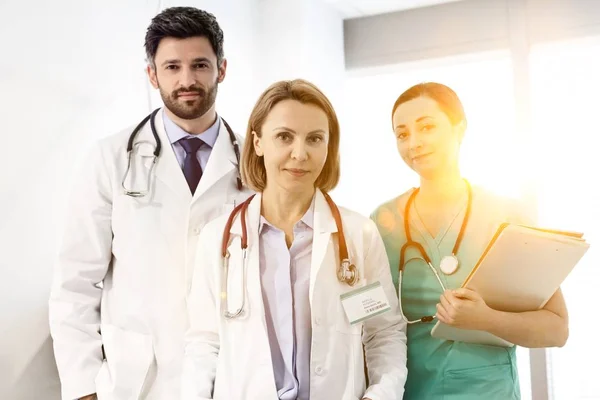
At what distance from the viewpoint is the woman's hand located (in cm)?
164

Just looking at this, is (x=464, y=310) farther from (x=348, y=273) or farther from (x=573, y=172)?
(x=573, y=172)

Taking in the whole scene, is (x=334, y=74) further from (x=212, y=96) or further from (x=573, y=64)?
(x=212, y=96)

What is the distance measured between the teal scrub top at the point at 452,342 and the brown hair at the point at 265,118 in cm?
33

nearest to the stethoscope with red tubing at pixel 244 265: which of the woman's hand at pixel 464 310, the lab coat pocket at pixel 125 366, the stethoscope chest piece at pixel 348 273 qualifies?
the stethoscope chest piece at pixel 348 273

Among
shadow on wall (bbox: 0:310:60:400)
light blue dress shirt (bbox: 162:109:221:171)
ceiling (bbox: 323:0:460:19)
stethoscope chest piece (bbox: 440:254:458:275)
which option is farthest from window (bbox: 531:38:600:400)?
shadow on wall (bbox: 0:310:60:400)

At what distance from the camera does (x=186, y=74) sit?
190cm

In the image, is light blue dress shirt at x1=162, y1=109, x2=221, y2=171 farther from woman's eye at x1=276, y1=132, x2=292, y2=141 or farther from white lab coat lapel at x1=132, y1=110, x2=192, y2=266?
woman's eye at x1=276, y1=132, x2=292, y2=141

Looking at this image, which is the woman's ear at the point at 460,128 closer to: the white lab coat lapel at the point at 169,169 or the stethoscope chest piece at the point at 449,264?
the stethoscope chest piece at the point at 449,264

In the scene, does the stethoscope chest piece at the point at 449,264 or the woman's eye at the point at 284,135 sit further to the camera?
the stethoscope chest piece at the point at 449,264

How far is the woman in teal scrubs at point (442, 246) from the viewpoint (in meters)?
1.82

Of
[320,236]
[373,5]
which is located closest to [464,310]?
[320,236]

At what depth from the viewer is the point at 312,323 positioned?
1586 millimetres

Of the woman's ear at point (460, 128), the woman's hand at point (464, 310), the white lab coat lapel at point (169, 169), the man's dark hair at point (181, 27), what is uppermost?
the man's dark hair at point (181, 27)

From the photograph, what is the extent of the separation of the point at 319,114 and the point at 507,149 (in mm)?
2229
